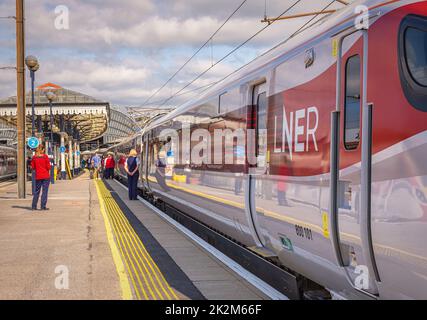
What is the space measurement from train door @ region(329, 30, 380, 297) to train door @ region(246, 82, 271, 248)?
5.81 feet

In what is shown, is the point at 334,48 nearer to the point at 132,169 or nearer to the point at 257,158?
the point at 257,158

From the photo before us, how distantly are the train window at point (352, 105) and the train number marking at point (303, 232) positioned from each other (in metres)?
0.99

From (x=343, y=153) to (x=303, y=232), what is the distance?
1052 mm

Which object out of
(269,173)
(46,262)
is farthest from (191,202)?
(269,173)

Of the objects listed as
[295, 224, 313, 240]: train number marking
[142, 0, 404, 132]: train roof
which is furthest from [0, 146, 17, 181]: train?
[295, 224, 313, 240]: train number marking

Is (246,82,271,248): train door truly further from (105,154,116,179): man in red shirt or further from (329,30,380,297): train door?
(105,154,116,179): man in red shirt

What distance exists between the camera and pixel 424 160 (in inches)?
125

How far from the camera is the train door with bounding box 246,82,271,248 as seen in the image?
6.11 m

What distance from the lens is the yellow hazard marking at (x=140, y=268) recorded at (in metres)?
5.88

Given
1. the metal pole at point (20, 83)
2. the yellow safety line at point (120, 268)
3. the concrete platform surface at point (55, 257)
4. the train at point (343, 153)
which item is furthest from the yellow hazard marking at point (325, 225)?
the metal pole at point (20, 83)

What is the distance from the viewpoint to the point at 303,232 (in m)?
4.87

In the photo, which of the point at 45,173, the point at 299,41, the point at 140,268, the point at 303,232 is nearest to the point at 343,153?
the point at 303,232

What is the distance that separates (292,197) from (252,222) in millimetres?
1559
